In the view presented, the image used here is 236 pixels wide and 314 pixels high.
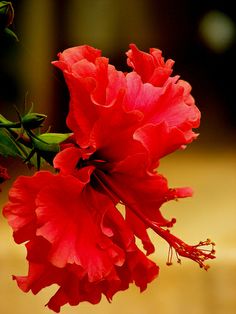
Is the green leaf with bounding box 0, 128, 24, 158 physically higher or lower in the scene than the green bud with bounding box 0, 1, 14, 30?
lower

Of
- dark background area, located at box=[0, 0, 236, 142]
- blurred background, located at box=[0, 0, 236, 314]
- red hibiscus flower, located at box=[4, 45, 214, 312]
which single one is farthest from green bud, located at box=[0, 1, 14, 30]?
dark background area, located at box=[0, 0, 236, 142]

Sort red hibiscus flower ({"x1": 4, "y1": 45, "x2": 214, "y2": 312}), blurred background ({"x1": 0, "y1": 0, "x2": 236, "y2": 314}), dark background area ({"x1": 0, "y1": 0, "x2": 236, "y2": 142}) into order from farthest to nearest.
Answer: dark background area ({"x1": 0, "y1": 0, "x2": 236, "y2": 142}) < blurred background ({"x1": 0, "y1": 0, "x2": 236, "y2": 314}) < red hibiscus flower ({"x1": 4, "y1": 45, "x2": 214, "y2": 312})

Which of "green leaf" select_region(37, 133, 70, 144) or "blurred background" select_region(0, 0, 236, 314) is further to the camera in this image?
"blurred background" select_region(0, 0, 236, 314)

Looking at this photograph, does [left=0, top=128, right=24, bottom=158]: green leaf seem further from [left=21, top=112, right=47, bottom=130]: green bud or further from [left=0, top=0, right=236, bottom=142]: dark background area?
[left=0, top=0, right=236, bottom=142]: dark background area

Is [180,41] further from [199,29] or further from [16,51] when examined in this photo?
[16,51]

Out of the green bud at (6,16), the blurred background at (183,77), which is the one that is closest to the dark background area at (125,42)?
the blurred background at (183,77)

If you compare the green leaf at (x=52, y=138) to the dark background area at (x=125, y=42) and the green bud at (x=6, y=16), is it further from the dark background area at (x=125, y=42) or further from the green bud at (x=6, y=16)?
the dark background area at (x=125, y=42)

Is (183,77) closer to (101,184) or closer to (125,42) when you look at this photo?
(125,42)
